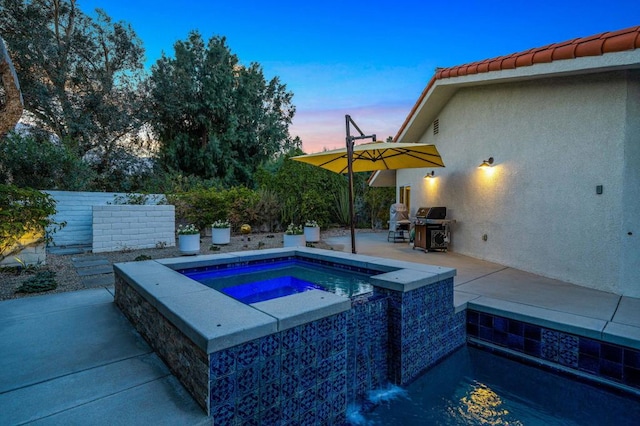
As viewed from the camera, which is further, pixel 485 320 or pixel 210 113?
pixel 210 113

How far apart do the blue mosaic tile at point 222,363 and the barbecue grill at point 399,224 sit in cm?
883

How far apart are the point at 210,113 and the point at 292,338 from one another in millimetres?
19214

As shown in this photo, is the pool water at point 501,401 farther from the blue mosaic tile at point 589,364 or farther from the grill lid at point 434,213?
the grill lid at point 434,213

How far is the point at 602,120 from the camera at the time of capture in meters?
4.97

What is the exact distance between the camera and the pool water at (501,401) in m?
2.74

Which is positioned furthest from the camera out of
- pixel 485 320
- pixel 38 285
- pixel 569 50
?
pixel 569 50

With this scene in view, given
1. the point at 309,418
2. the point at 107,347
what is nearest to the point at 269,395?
the point at 309,418

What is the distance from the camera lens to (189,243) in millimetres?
7547

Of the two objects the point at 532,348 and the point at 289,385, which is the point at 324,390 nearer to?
the point at 289,385

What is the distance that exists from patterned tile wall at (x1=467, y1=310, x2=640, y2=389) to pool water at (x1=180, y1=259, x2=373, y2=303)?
57.3 inches

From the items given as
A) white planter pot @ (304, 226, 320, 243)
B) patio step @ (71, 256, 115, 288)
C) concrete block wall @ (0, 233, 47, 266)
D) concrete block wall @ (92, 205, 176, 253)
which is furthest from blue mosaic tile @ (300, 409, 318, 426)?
concrete block wall @ (92, 205, 176, 253)

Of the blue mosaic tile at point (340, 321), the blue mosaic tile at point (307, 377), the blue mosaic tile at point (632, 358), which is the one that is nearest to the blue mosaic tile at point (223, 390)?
the blue mosaic tile at point (307, 377)

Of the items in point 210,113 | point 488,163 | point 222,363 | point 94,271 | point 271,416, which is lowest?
point 271,416

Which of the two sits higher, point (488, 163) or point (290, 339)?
point (488, 163)
